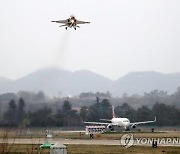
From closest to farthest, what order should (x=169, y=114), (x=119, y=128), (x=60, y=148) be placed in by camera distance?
(x=60, y=148), (x=119, y=128), (x=169, y=114)

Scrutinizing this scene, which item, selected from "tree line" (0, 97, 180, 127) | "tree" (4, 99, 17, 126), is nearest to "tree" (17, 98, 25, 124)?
"tree" (4, 99, 17, 126)

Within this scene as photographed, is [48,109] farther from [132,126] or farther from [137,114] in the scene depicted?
[137,114]

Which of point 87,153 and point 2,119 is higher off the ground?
point 2,119

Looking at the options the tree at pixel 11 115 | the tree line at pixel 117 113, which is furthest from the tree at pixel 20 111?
the tree line at pixel 117 113

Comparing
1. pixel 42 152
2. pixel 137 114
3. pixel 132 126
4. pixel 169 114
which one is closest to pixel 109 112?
pixel 137 114

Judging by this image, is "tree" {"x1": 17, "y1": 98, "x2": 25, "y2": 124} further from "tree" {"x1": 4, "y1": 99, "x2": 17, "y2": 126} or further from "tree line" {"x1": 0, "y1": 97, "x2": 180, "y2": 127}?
"tree line" {"x1": 0, "y1": 97, "x2": 180, "y2": 127}

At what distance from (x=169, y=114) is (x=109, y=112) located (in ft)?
104

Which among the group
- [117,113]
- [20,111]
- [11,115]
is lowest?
[11,115]

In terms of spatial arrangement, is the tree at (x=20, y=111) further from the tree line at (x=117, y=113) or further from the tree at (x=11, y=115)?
the tree line at (x=117, y=113)

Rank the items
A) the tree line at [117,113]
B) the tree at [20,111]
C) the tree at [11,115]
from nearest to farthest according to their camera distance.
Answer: the tree at [11,115]
the tree at [20,111]
the tree line at [117,113]

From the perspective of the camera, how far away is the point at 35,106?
51.8 m

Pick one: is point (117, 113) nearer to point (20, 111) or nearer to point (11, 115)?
point (20, 111)

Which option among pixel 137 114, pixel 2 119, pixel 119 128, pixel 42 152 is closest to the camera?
pixel 2 119

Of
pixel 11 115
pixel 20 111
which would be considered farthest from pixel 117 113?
pixel 11 115
